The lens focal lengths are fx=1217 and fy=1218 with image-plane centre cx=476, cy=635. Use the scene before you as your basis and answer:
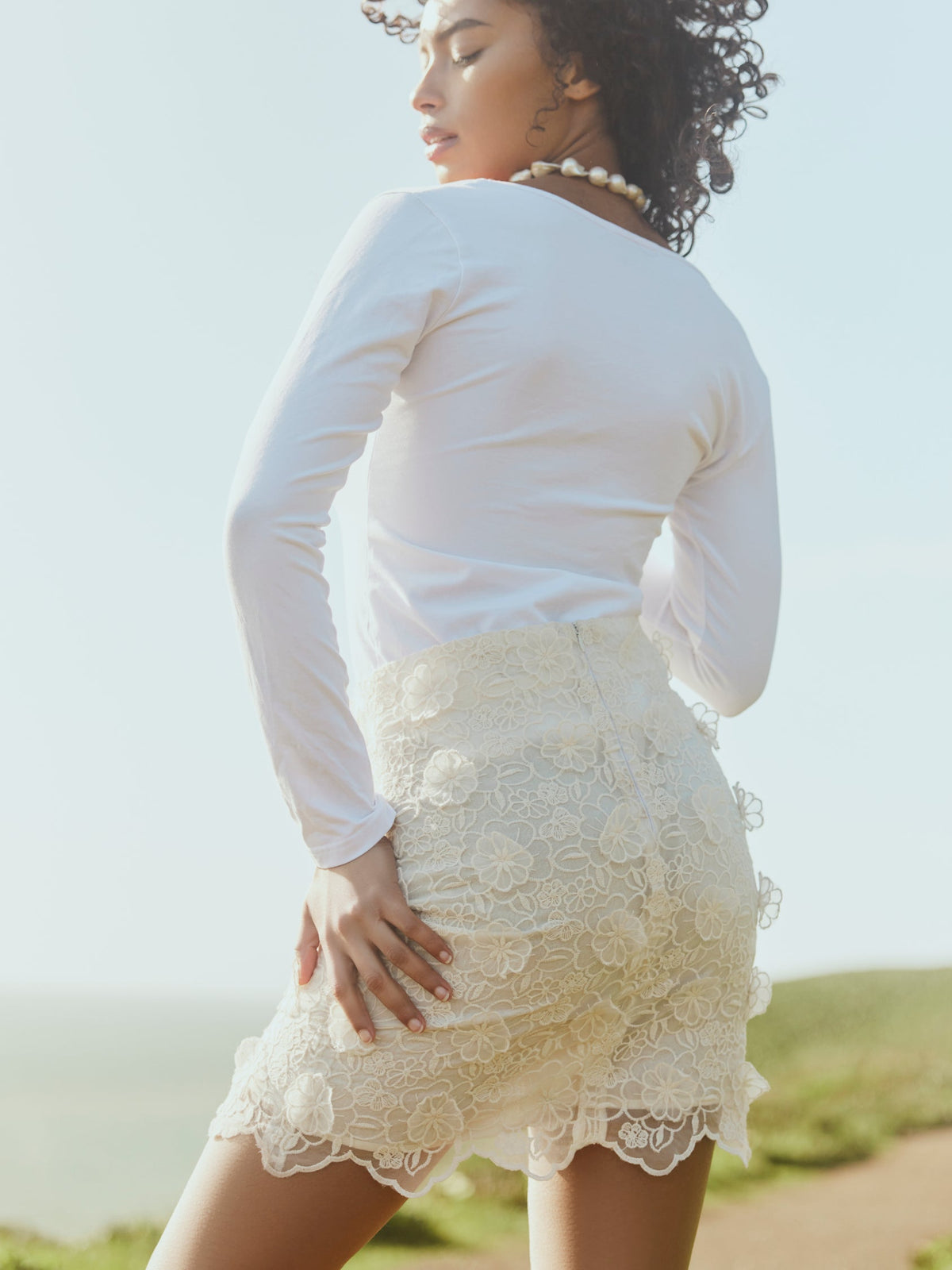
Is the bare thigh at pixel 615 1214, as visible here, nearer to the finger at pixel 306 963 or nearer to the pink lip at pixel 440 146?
the finger at pixel 306 963

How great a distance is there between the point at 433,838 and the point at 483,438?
0.31m

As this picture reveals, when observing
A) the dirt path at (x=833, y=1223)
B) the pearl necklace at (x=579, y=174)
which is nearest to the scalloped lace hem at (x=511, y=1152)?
the pearl necklace at (x=579, y=174)

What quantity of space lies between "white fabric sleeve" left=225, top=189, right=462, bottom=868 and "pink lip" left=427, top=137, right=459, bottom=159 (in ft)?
0.82

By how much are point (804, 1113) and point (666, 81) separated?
3726 mm

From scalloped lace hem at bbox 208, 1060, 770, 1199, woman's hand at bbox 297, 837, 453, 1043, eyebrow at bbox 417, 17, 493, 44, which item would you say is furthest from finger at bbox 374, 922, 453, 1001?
eyebrow at bbox 417, 17, 493, 44

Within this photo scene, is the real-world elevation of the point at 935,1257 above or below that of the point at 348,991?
below

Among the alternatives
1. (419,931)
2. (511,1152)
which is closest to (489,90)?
(419,931)

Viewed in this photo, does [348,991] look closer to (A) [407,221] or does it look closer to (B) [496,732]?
(B) [496,732]

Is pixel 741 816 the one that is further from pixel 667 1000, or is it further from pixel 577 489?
pixel 577 489

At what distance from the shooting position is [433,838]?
0.90 meters

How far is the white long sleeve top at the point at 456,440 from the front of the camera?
875 mm

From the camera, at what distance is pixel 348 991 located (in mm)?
882

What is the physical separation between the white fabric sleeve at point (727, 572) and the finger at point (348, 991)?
1.82 ft

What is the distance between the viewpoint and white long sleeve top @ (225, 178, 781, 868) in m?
0.88
